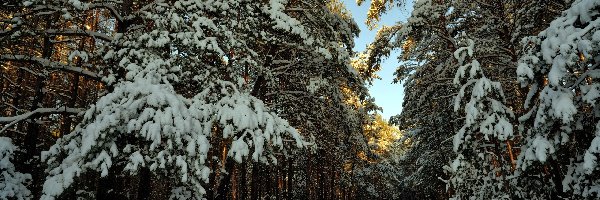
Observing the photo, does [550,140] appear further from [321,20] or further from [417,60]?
[417,60]

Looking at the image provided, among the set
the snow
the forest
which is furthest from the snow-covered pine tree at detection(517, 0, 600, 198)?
the snow

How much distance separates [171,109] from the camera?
16.5 ft

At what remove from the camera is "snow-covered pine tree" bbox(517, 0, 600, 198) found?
4.60 metres

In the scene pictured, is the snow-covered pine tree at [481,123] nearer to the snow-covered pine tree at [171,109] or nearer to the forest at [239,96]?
the forest at [239,96]

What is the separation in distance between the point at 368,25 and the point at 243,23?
6.33m

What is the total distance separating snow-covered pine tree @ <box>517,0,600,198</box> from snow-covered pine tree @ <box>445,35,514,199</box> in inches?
18.6

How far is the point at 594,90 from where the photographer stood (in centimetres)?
478

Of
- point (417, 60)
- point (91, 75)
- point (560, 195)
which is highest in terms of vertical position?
point (417, 60)

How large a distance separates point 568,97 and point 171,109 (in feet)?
17.6

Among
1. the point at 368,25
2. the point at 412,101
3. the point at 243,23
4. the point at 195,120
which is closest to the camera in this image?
the point at 195,120

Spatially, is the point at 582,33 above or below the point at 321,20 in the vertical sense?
below

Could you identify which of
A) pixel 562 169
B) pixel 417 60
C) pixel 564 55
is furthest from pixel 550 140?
pixel 417 60

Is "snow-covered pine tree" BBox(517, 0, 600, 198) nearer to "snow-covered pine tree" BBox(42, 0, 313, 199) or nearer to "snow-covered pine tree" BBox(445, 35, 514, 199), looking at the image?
"snow-covered pine tree" BBox(445, 35, 514, 199)

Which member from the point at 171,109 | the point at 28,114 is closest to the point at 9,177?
the point at 28,114
